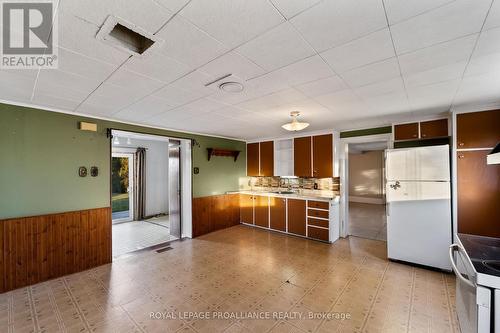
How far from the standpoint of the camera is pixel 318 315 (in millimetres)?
2162

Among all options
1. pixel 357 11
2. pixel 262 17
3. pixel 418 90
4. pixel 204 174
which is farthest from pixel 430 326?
pixel 204 174

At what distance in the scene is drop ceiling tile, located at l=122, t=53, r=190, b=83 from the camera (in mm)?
1654

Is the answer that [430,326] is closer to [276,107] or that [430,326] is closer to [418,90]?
[418,90]

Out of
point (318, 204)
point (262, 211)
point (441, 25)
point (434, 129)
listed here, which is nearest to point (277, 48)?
point (441, 25)

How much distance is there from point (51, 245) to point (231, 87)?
3.34m

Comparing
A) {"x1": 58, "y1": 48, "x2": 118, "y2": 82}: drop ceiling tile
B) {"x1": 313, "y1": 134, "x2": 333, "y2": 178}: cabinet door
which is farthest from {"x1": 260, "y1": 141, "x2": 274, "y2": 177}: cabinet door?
{"x1": 58, "y1": 48, "x2": 118, "y2": 82}: drop ceiling tile

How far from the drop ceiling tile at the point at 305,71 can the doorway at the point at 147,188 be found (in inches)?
131

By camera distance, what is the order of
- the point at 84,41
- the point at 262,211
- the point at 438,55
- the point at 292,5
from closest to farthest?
the point at 292,5
the point at 84,41
the point at 438,55
the point at 262,211

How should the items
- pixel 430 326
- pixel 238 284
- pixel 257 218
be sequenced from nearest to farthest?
pixel 430 326 → pixel 238 284 → pixel 257 218

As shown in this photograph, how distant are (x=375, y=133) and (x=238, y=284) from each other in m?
3.72

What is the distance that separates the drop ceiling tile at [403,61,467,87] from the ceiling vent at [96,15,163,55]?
7.45ft

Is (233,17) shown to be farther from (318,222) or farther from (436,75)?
(318,222)

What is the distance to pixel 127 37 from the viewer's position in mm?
1465

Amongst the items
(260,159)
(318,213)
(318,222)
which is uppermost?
(260,159)
